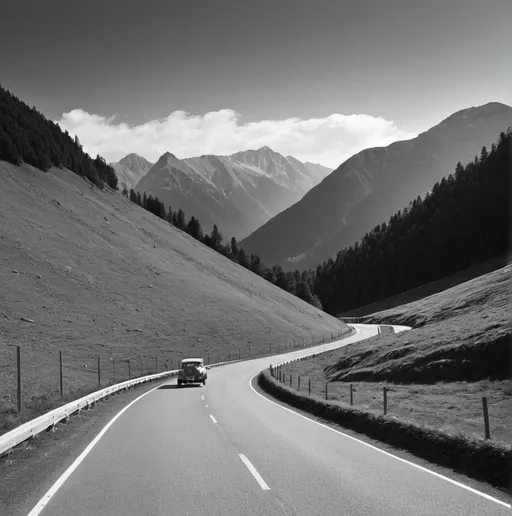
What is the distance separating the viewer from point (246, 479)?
9297 mm

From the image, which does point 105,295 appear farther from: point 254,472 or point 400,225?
point 400,225

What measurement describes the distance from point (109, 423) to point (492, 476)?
499 inches

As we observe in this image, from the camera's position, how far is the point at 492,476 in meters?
9.45

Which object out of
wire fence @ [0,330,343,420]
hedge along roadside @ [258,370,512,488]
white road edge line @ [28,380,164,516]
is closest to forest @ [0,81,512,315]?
wire fence @ [0,330,343,420]

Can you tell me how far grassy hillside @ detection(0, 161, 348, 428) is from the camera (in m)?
54.4

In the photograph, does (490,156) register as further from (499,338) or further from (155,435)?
(155,435)

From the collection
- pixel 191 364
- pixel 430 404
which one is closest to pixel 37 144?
pixel 191 364

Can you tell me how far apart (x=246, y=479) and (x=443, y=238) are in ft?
566

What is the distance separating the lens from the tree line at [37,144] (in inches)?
4220

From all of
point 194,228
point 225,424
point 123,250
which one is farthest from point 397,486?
point 194,228

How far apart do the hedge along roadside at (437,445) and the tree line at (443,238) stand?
462 feet

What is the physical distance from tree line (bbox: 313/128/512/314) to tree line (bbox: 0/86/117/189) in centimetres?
9444

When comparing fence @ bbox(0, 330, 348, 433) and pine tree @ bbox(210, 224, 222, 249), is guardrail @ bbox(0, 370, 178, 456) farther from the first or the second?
pine tree @ bbox(210, 224, 222, 249)

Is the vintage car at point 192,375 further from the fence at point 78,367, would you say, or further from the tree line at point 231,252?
the tree line at point 231,252
